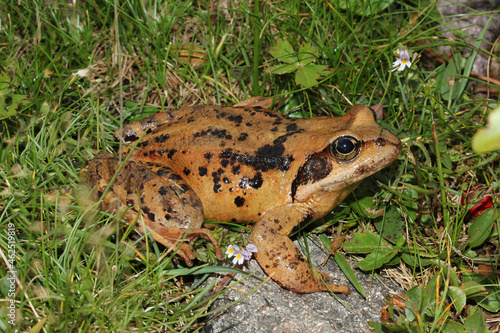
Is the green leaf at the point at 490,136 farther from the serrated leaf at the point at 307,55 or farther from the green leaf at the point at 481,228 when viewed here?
the serrated leaf at the point at 307,55

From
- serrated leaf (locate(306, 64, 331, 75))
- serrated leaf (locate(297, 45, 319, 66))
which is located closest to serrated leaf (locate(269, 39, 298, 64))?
serrated leaf (locate(297, 45, 319, 66))

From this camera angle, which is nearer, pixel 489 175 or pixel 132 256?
pixel 132 256

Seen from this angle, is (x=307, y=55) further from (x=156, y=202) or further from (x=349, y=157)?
(x=156, y=202)

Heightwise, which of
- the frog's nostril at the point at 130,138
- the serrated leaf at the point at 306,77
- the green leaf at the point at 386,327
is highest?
the serrated leaf at the point at 306,77

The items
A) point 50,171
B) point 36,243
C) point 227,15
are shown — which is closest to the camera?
point 36,243

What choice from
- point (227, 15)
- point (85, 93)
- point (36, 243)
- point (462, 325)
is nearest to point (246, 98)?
point (227, 15)

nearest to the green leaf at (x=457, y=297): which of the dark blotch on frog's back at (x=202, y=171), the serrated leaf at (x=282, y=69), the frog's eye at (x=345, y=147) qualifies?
the frog's eye at (x=345, y=147)

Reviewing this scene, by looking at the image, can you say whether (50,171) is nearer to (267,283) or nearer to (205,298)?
(205,298)
